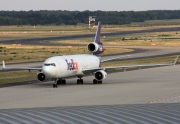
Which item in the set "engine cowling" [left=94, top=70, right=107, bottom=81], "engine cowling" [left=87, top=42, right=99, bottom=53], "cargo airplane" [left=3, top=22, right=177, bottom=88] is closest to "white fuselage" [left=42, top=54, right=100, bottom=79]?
"cargo airplane" [left=3, top=22, right=177, bottom=88]

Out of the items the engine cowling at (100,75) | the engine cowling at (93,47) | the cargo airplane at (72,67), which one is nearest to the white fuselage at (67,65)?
the cargo airplane at (72,67)

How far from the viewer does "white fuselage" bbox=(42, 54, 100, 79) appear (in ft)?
209

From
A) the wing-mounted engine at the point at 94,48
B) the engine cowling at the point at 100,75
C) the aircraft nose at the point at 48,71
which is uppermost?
the wing-mounted engine at the point at 94,48

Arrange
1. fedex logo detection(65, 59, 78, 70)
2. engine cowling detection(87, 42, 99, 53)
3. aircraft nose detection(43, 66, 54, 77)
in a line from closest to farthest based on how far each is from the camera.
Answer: aircraft nose detection(43, 66, 54, 77) < fedex logo detection(65, 59, 78, 70) < engine cowling detection(87, 42, 99, 53)

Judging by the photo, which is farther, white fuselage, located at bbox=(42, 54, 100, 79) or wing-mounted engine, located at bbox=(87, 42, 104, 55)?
wing-mounted engine, located at bbox=(87, 42, 104, 55)

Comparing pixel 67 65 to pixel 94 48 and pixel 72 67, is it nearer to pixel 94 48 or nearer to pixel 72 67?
pixel 72 67

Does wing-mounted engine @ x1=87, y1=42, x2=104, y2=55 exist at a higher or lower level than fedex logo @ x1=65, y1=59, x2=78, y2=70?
higher

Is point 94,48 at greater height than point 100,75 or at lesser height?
greater

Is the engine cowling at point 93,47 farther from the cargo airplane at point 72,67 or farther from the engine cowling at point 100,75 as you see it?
the engine cowling at point 100,75

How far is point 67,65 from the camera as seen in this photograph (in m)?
65.6

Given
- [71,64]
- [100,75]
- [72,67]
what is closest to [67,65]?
[71,64]

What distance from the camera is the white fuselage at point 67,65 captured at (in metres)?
63.8

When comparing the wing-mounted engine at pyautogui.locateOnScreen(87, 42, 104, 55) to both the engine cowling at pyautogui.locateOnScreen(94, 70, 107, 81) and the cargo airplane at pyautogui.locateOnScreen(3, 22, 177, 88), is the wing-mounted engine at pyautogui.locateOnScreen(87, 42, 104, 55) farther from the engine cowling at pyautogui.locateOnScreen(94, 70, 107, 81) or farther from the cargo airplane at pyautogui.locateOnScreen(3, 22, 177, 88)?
the engine cowling at pyautogui.locateOnScreen(94, 70, 107, 81)

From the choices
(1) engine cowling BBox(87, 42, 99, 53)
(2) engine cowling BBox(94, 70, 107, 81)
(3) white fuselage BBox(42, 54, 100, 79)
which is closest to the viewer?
(3) white fuselage BBox(42, 54, 100, 79)
